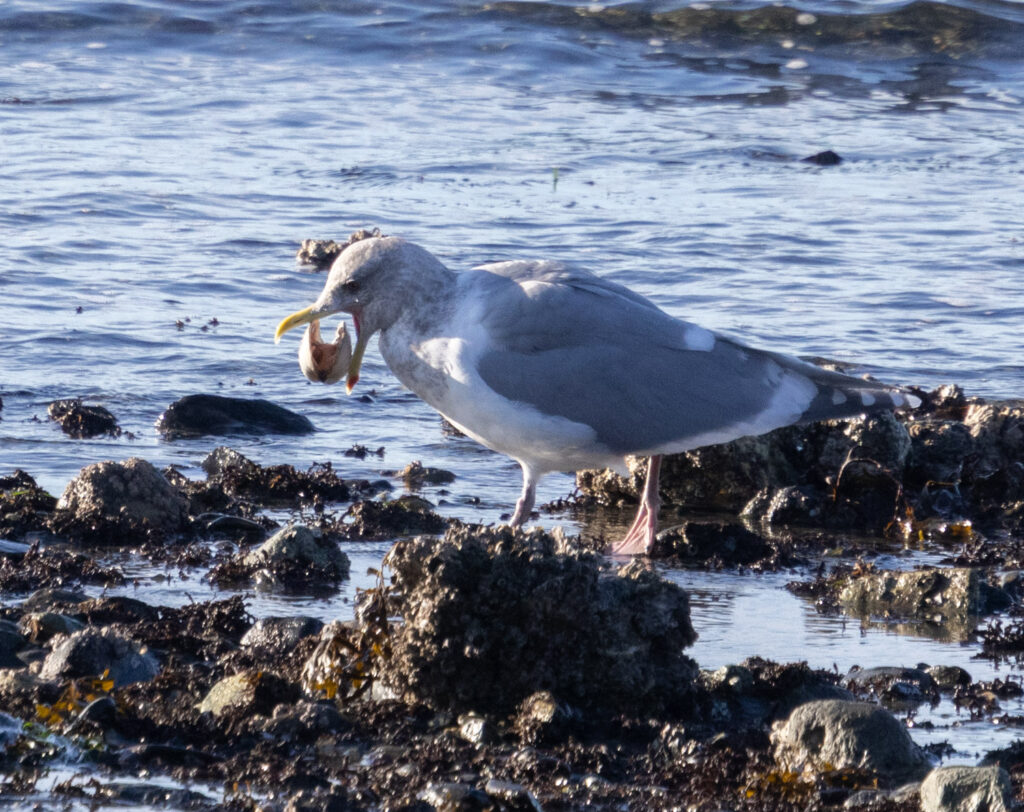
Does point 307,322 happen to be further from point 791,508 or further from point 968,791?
point 968,791

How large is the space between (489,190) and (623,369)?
8293 millimetres

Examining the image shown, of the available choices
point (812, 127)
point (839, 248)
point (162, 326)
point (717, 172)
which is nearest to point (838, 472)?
point (162, 326)

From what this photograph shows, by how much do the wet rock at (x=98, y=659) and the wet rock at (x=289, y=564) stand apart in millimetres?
1060

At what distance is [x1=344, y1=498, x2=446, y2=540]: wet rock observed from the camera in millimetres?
6629

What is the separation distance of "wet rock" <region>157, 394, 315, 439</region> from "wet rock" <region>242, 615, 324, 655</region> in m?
3.38

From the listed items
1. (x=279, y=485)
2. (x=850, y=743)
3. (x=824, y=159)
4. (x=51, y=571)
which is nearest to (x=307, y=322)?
(x=279, y=485)

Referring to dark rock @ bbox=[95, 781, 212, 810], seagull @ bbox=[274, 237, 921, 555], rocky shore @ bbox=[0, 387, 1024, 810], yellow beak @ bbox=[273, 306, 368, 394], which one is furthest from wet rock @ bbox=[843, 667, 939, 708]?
yellow beak @ bbox=[273, 306, 368, 394]

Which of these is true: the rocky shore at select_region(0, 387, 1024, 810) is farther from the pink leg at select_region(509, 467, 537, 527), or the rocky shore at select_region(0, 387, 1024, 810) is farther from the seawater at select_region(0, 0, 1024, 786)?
the pink leg at select_region(509, 467, 537, 527)

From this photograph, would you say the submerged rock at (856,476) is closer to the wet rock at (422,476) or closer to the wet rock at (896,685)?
the wet rock at (422,476)

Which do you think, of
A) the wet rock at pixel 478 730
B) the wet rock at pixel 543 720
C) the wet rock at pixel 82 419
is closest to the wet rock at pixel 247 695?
the wet rock at pixel 478 730

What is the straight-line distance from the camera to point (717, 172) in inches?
608

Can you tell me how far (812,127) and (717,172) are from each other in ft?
9.31

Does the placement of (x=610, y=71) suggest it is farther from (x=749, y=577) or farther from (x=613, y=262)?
(x=749, y=577)

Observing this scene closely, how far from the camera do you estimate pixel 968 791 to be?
382 centimetres
